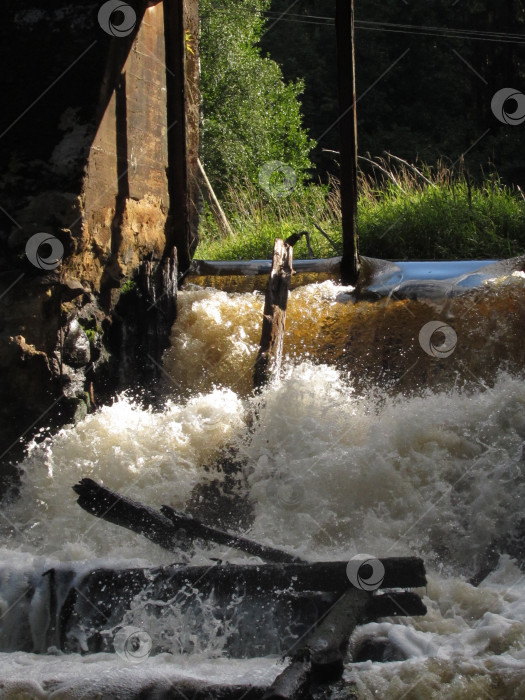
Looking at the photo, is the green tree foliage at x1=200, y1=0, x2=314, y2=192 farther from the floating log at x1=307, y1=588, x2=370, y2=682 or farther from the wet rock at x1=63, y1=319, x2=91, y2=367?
the floating log at x1=307, y1=588, x2=370, y2=682

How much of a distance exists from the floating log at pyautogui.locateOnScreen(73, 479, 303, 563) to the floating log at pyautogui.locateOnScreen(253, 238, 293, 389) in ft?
5.96

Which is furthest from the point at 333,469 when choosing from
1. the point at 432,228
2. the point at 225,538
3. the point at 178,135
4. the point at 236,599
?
the point at 432,228

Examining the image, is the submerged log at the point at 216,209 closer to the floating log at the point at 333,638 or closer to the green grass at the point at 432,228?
the green grass at the point at 432,228

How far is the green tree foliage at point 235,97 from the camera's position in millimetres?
19047

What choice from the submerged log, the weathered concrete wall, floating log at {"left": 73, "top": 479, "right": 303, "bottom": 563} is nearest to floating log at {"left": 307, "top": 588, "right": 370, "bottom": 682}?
floating log at {"left": 73, "top": 479, "right": 303, "bottom": 563}

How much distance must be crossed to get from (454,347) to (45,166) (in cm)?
305

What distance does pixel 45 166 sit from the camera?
17.3ft

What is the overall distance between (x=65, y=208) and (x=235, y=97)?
600 inches

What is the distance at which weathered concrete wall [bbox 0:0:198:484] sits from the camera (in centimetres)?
512

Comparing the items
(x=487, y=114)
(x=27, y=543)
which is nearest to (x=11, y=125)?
(x=27, y=543)

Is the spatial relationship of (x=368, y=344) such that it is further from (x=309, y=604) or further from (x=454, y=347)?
(x=309, y=604)

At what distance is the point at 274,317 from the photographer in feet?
18.9

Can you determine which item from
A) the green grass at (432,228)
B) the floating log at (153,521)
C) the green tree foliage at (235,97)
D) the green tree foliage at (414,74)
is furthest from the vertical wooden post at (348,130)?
the green tree foliage at (414,74)

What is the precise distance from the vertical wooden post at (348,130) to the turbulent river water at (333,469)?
333 mm
